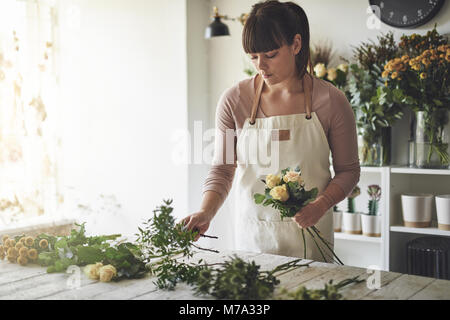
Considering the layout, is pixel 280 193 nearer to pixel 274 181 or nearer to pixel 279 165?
pixel 274 181

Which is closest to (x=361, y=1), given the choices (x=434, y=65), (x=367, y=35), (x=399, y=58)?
(x=367, y=35)

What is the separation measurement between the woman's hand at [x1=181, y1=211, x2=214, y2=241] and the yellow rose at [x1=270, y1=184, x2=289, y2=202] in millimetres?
304

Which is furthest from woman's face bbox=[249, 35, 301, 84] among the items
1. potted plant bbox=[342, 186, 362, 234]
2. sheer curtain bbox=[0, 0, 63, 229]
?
sheer curtain bbox=[0, 0, 63, 229]

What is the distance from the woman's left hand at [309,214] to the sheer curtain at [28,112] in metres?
2.70

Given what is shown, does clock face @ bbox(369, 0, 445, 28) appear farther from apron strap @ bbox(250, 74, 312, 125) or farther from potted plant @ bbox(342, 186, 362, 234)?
apron strap @ bbox(250, 74, 312, 125)

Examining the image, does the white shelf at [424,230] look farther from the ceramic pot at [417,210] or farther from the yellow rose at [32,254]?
the yellow rose at [32,254]

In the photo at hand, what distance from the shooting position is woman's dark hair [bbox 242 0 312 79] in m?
1.79

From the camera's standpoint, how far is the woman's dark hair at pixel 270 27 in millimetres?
1791

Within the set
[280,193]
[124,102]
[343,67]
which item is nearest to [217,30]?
[343,67]

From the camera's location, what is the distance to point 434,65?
2746mm

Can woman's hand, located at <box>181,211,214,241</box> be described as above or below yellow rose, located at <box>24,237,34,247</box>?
above

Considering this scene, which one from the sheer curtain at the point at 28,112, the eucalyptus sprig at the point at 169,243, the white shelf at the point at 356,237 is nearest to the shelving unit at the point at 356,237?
the white shelf at the point at 356,237

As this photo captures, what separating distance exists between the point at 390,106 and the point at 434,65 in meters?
0.33
